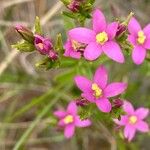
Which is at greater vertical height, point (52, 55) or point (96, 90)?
point (52, 55)

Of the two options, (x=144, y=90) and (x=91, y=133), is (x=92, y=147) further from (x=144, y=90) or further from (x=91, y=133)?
(x=144, y=90)

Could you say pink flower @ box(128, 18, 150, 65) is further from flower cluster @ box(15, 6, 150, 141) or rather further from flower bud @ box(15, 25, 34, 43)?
flower bud @ box(15, 25, 34, 43)

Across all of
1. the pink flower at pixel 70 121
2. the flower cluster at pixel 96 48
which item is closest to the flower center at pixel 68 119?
the pink flower at pixel 70 121

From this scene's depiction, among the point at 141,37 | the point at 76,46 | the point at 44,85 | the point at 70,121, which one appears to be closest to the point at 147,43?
the point at 141,37

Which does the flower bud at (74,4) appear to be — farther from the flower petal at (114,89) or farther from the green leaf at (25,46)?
the flower petal at (114,89)

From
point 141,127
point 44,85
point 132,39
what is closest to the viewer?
point 132,39

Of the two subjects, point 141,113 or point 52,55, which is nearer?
point 52,55

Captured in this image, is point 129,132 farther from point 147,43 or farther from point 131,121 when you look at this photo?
point 147,43
